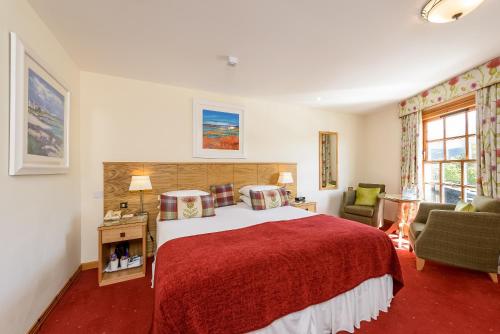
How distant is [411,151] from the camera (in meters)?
3.62

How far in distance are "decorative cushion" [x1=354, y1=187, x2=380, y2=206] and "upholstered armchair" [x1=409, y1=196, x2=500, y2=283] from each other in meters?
1.43

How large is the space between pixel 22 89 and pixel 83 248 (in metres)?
1.99

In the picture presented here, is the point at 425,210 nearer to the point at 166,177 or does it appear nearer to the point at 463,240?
the point at 463,240

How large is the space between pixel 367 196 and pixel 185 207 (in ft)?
11.3

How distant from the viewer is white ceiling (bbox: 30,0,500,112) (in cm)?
157

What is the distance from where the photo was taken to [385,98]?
11.8 feet

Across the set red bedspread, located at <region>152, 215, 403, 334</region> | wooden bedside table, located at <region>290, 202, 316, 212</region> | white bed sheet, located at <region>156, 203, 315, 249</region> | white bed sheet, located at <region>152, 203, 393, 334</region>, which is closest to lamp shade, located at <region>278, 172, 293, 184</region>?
wooden bedside table, located at <region>290, 202, 316, 212</region>

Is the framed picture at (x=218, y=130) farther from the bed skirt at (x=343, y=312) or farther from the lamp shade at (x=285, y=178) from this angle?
the bed skirt at (x=343, y=312)

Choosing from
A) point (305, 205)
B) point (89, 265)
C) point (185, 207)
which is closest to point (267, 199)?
point (305, 205)

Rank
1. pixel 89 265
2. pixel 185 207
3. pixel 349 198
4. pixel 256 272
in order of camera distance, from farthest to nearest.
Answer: pixel 349 198 < pixel 89 265 < pixel 185 207 < pixel 256 272

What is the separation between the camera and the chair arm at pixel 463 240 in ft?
6.79

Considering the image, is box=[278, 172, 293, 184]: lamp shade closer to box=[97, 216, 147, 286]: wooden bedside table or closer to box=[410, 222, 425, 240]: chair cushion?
box=[410, 222, 425, 240]: chair cushion

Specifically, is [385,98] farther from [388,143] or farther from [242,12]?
[242,12]

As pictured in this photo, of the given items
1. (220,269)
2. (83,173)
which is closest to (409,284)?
(220,269)
